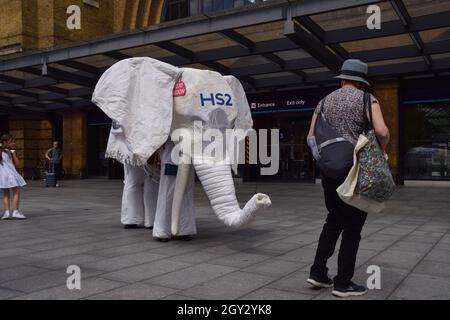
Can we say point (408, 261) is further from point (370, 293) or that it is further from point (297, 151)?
point (297, 151)

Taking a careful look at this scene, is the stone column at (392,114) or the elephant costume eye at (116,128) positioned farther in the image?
the stone column at (392,114)

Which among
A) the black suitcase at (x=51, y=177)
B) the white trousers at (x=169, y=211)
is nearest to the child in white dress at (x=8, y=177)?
the white trousers at (x=169, y=211)

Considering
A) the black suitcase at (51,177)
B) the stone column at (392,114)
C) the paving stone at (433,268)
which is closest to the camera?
the paving stone at (433,268)

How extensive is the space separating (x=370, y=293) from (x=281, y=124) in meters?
15.4

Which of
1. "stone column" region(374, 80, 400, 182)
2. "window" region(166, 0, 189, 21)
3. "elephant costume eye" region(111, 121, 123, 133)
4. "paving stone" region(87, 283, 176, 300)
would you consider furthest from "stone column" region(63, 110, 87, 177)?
"paving stone" region(87, 283, 176, 300)

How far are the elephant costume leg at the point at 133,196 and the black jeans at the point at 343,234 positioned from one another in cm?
385

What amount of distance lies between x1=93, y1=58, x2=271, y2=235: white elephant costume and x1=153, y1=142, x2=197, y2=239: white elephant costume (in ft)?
0.68

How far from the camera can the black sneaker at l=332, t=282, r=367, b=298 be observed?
11.9 ft

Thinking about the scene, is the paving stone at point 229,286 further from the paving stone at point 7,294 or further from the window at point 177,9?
the window at point 177,9

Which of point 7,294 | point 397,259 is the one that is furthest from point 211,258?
point 7,294

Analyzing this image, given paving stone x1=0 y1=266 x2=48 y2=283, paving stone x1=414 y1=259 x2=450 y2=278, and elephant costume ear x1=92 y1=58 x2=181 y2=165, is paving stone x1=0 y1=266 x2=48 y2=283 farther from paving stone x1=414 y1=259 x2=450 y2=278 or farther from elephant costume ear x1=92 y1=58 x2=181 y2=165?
paving stone x1=414 y1=259 x2=450 y2=278

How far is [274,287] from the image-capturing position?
394 cm

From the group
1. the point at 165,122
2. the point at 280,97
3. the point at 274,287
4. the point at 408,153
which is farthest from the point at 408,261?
the point at 280,97

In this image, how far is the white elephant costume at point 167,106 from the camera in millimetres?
5637
